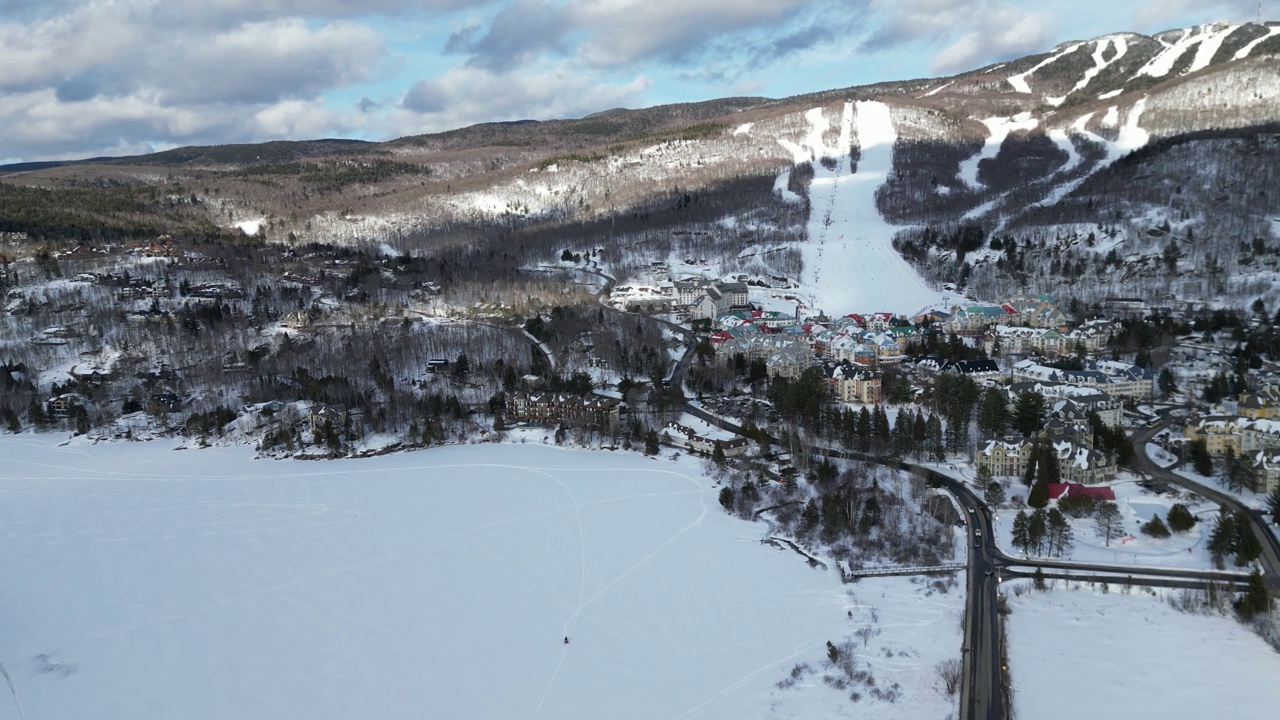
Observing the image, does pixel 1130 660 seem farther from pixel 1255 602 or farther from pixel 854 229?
pixel 854 229

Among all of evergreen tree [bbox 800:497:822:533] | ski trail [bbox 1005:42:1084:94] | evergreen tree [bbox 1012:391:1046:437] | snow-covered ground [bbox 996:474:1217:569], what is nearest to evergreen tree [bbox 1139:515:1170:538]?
snow-covered ground [bbox 996:474:1217:569]

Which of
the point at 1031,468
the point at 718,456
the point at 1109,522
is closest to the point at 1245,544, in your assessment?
the point at 1109,522

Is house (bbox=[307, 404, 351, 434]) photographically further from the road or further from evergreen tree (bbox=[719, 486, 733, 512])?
the road

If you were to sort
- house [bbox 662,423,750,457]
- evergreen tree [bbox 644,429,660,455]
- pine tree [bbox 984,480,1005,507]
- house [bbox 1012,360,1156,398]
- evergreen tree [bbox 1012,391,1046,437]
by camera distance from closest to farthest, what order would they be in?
pine tree [bbox 984,480,1005,507], house [bbox 662,423,750,457], evergreen tree [bbox 1012,391,1046,437], evergreen tree [bbox 644,429,660,455], house [bbox 1012,360,1156,398]

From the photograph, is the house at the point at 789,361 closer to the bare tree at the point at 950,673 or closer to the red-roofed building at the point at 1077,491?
the red-roofed building at the point at 1077,491

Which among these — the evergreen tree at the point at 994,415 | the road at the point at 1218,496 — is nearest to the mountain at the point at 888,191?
the road at the point at 1218,496

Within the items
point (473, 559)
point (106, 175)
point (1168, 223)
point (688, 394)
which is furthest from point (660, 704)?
point (106, 175)
